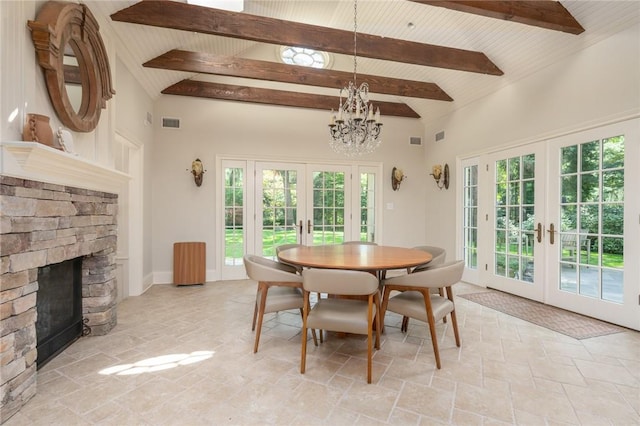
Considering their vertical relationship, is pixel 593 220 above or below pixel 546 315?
above

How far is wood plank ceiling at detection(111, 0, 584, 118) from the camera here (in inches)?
113

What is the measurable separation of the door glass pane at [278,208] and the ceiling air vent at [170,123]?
60.0 inches

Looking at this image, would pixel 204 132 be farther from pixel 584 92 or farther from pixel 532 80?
pixel 584 92

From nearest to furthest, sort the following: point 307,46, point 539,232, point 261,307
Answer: point 261,307 → point 307,46 → point 539,232

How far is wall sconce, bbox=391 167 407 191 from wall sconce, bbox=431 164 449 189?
1.85 ft

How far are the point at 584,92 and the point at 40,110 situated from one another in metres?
4.85

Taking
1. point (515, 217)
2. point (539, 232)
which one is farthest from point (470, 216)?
point (539, 232)

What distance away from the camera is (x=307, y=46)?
3393mm

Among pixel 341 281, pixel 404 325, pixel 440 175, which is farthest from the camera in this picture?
pixel 440 175

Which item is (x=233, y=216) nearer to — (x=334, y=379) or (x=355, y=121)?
(x=355, y=121)

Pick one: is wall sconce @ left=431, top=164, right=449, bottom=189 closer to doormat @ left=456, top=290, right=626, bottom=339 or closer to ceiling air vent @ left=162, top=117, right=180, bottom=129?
doormat @ left=456, top=290, right=626, bottom=339

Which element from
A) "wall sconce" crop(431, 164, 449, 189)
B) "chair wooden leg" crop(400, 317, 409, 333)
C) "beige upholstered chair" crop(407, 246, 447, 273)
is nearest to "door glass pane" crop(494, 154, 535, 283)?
"wall sconce" crop(431, 164, 449, 189)

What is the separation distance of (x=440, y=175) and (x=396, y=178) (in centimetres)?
77

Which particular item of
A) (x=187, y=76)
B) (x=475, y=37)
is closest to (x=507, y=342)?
(x=475, y=37)
